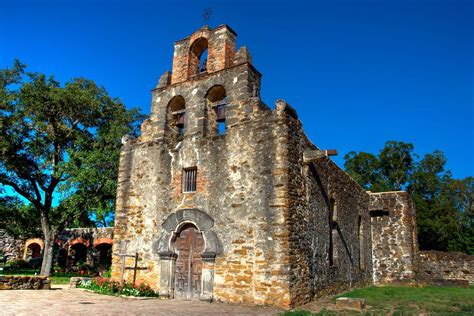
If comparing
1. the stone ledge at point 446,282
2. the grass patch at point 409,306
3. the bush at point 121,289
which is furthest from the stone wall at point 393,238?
the bush at point 121,289

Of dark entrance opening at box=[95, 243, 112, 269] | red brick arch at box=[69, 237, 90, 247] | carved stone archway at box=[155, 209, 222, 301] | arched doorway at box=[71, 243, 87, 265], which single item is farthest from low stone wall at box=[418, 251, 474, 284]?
arched doorway at box=[71, 243, 87, 265]

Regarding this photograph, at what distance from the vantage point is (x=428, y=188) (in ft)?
126

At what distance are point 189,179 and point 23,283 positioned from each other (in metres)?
5.82

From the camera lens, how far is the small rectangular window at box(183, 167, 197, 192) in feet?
39.1

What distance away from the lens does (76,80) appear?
21.1 metres

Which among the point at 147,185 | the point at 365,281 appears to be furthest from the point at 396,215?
the point at 147,185

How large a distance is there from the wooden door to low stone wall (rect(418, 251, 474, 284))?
12984 mm

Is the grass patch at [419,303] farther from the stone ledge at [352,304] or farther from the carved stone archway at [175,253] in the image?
the carved stone archway at [175,253]

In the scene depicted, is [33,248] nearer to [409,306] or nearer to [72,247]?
[72,247]

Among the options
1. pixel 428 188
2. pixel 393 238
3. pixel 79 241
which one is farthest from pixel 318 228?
pixel 428 188

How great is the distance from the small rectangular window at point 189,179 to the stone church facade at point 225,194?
0.03m

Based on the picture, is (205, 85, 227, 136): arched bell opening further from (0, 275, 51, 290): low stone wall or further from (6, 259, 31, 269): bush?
(6, 259, 31, 269): bush

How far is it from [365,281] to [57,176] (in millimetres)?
14787

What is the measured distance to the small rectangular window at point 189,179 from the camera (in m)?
11.9
